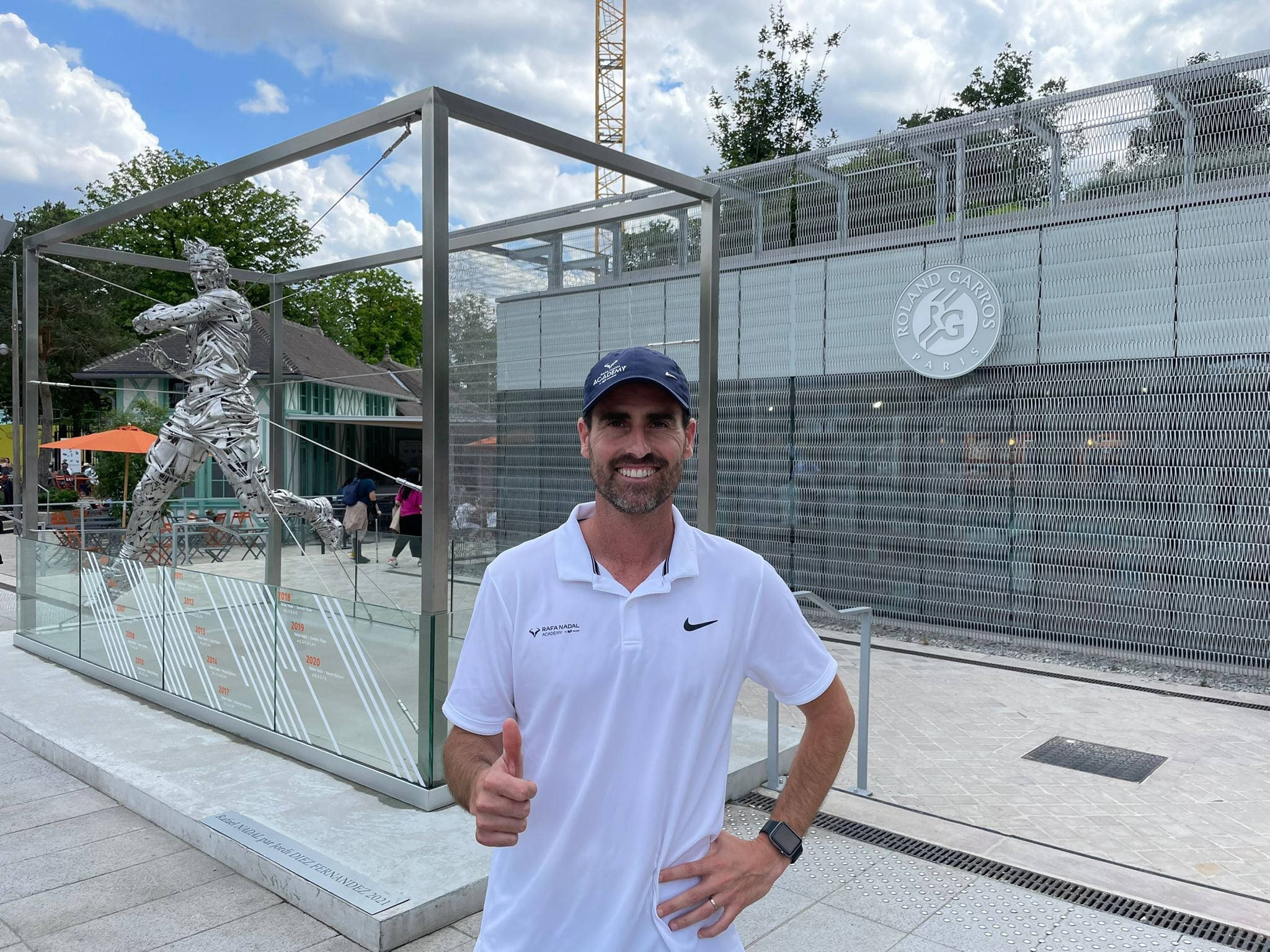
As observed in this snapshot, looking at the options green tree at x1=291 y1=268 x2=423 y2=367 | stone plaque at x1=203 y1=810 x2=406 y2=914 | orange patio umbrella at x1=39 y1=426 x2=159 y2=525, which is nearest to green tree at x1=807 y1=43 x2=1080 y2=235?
stone plaque at x1=203 y1=810 x2=406 y2=914

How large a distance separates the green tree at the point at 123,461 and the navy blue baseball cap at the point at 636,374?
21633 millimetres

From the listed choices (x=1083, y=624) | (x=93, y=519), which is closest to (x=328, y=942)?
(x=1083, y=624)

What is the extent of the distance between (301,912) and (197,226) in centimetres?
2870

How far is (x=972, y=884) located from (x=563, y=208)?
314 inches

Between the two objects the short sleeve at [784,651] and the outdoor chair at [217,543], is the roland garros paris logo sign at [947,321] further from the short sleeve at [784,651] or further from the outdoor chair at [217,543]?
the short sleeve at [784,651]

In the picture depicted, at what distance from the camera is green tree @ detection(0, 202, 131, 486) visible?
27.7 m

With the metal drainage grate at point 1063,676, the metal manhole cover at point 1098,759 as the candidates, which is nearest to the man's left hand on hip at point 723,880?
the metal manhole cover at point 1098,759

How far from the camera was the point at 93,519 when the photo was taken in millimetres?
17875

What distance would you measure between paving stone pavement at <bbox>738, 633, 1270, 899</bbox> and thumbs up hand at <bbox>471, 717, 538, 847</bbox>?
4.21 metres

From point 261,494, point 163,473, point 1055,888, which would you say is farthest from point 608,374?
point 163,473

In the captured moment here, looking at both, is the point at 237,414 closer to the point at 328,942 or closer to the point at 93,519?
the point at 328,942

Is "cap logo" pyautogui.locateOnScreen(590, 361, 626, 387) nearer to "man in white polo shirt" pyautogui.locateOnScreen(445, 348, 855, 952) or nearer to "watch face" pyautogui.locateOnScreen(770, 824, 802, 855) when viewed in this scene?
"man in white polo shirt" pyautogui.locateOnScreen(445, 348, 855, 952)

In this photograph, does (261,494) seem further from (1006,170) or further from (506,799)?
(1006,170)

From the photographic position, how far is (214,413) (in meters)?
6.99
